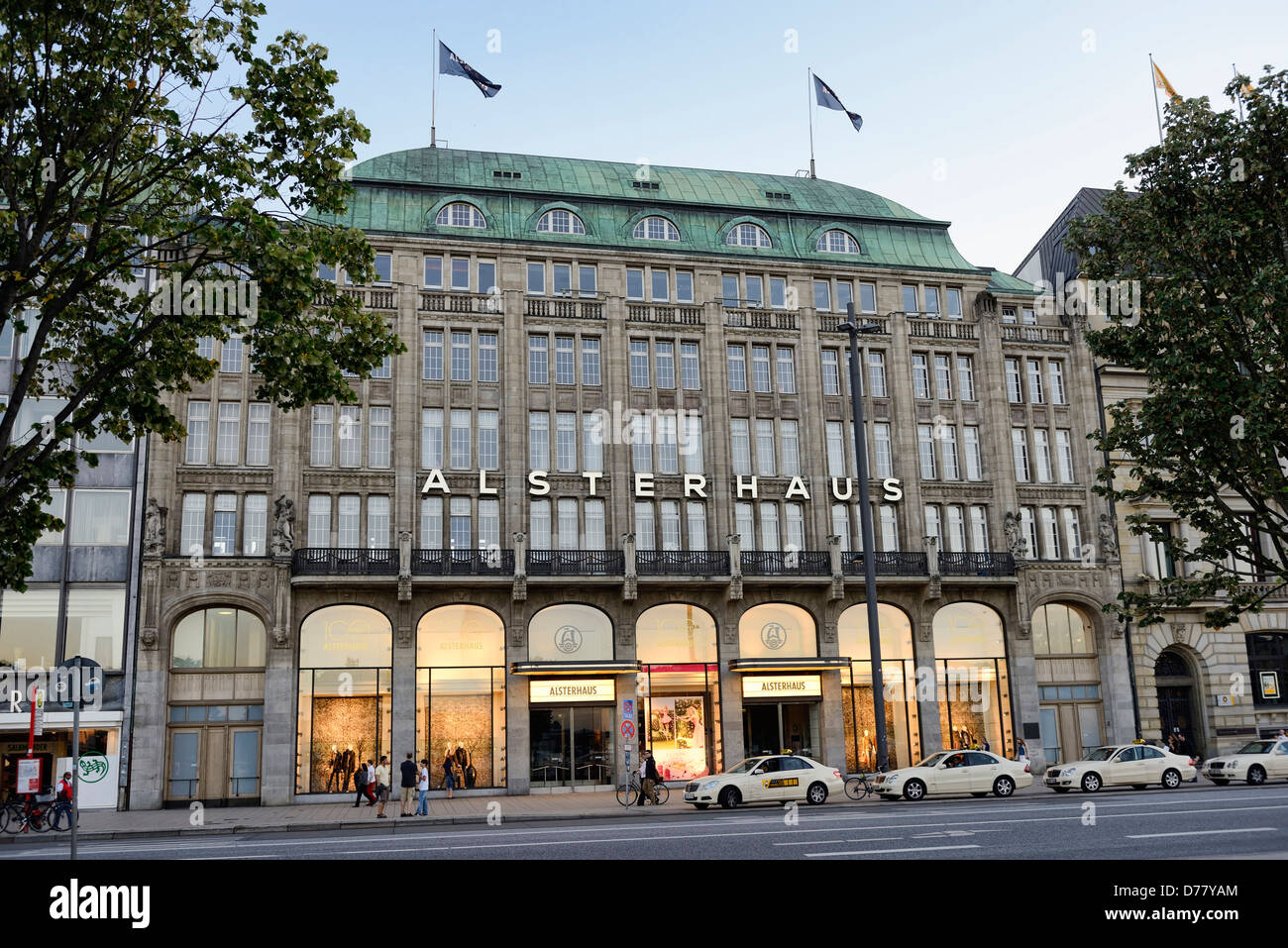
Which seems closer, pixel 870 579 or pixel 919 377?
pixel 870 579

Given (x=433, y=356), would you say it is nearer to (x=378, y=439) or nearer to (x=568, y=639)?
(x=378, y=439)

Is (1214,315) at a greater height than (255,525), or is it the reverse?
(1214,315)

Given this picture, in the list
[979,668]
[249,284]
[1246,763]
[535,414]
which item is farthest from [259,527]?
[1246,763]

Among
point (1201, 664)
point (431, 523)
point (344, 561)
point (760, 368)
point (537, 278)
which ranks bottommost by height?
point (1201, 664)

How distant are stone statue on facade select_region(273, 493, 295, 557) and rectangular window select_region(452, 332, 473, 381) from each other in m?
8.13

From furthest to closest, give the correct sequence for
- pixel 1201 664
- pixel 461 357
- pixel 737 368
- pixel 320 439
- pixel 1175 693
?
pixel 1175 693, pixel 1201 664, pixel 737 368, pixel 461 357, pixel 320 439

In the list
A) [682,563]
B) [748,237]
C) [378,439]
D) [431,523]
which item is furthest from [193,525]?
[748,237]

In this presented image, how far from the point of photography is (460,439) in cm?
4094

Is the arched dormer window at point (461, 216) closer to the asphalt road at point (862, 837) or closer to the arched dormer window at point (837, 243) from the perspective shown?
the arched dormer window at point (837, 243)

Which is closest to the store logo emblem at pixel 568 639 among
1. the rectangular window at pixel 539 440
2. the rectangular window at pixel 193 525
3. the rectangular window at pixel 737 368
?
the rectangular window at pixel 539 440

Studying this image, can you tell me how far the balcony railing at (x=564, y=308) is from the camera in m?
42.7

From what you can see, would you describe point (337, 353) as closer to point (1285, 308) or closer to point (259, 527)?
point (1285, 308)

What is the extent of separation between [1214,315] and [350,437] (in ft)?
96.8

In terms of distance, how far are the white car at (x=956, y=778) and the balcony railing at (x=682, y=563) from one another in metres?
11.6
